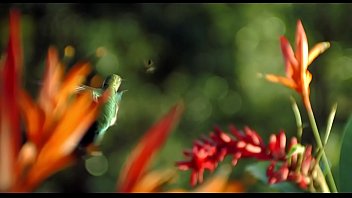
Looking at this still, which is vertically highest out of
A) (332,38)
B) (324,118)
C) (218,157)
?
(218,157)

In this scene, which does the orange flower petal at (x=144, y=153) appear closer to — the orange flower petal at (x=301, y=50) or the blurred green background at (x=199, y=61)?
the orange flower petal at (x=301, y=50)

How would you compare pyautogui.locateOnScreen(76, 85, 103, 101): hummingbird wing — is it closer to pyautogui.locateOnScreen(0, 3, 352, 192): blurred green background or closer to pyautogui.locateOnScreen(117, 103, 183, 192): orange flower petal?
pyautogui.locateOnScreen(117, 103, 183, 192): orange flower petal

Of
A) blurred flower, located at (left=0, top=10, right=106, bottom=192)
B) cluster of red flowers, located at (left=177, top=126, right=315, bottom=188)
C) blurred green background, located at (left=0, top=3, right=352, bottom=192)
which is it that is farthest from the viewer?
blurred green background, located at (left=0, top=3, right=352, bottom=192)

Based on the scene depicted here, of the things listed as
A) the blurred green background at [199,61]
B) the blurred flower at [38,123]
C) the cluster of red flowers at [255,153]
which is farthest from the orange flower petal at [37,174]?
the blurred green background at [199,61]

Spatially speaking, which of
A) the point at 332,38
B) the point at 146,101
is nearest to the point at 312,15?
the point at 332,38

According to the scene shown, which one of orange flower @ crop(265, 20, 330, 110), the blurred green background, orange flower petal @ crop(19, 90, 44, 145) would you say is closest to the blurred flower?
orange flower petal @ crop(19, 90, 44, 145)

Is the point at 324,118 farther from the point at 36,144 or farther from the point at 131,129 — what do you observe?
the point at 36,144

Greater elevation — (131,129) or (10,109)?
(10,109)

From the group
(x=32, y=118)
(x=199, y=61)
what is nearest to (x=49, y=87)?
(x=32, y=118)
